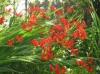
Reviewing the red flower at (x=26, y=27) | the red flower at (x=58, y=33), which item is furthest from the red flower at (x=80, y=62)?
the red flower at (x=26, y=27)

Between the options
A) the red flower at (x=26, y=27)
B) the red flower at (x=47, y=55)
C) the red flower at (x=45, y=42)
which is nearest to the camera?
the red flower at (x=47, y=55)

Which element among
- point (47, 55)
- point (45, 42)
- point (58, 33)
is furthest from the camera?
point (58, 33)

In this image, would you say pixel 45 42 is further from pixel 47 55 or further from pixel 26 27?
pixel 26 27

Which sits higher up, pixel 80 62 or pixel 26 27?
pixel 26 27

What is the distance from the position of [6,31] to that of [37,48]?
0.38 m

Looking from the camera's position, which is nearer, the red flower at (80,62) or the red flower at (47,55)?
the red flower at (47,55)

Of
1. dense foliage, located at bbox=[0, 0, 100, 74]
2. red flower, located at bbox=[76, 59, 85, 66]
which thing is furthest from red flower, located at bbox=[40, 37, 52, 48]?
red flower, located at bbox=[76, 59, 85, 66]

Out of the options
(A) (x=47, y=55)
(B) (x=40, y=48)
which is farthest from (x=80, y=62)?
(B) (x=40, y=48)

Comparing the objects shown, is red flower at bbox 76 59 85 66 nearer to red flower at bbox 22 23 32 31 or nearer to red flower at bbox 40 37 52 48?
red flower at bbox 40 37 52 48

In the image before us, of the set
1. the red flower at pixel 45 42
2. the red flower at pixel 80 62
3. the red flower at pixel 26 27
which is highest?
the red flower at pixel 26 27

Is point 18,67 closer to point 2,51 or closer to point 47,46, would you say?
point 2,51

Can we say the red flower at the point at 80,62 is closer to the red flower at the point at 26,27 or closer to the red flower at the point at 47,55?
the red flower at the point at 47,55

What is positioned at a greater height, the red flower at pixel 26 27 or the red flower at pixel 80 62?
the red flower at pixel 26 27

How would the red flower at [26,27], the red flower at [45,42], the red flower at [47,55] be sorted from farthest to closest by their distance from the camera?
the red flower at [26,27], the red flower at [45,42], the red flower at [47,55]
